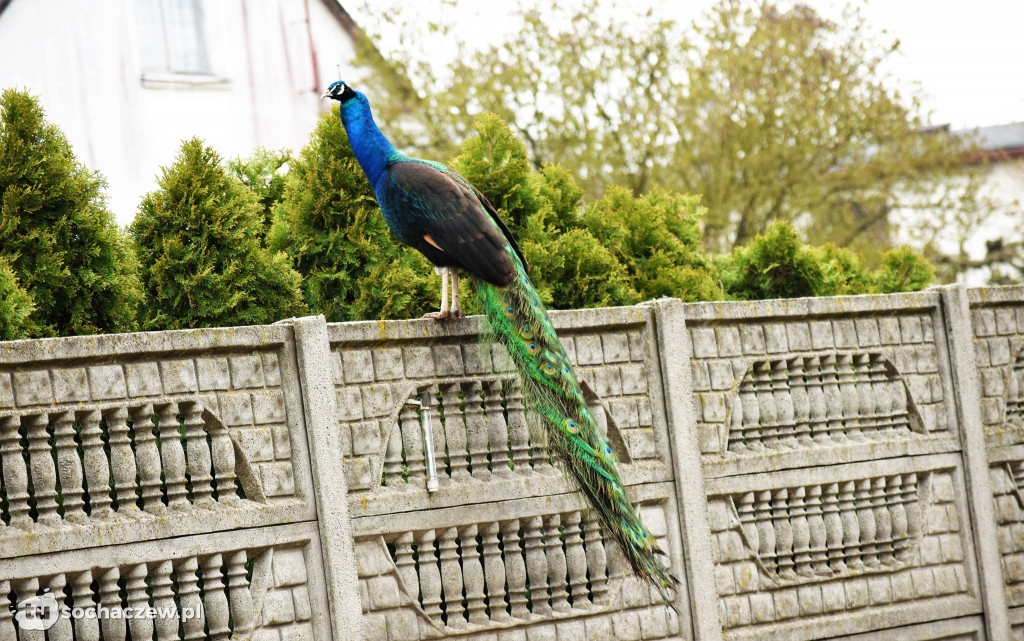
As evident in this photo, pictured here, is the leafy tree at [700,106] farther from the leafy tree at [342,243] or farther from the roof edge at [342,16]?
the leafy tree at [342,243]

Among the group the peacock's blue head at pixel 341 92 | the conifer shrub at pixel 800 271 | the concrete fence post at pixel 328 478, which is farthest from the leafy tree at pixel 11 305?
the conifer shrub at pixel 800 271

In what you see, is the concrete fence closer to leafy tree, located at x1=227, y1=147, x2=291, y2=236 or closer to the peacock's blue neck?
the peacock's blue neck

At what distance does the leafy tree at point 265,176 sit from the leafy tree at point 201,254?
137 centimetres

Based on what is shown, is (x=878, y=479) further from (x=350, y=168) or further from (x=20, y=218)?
(x=20, y=218)

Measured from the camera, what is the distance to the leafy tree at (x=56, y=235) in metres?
5.35

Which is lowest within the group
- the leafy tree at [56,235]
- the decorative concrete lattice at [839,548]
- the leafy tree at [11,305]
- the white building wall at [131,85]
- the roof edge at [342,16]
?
the decorative concrete lattice at [839,548]

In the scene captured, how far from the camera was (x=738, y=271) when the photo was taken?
8562mm

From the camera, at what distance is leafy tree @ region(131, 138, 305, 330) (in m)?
5.86

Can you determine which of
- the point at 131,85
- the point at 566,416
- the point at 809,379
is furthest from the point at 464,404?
the point at 131,85

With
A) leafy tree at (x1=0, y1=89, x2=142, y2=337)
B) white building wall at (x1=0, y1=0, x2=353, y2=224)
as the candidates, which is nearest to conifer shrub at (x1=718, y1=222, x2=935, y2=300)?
leafy tree at (x1=0, y1=89, x2=142, y2=337)

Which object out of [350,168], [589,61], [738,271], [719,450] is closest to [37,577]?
[350,168]

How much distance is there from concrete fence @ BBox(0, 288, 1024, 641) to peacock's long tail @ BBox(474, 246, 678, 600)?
0.14 m

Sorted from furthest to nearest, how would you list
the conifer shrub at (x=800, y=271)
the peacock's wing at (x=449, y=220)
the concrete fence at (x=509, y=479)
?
the conifer shrub at (x=800, y=271), the peacock's wing at (x=449, y=220), the concrete fence at (x=509, y=479)

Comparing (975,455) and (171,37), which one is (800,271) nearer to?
(975,455)
